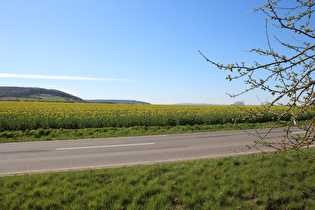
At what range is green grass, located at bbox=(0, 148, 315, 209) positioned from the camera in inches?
167

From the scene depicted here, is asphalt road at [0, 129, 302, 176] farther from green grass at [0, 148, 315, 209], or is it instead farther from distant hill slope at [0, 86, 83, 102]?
distant hill slope at [0, 86, 83, 102]

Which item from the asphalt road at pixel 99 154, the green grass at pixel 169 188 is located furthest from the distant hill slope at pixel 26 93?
the green grass at pixel 169 188

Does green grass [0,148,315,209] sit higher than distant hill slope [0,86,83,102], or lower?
lower

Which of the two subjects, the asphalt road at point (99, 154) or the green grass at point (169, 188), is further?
the asphalt road at point (99, 154)

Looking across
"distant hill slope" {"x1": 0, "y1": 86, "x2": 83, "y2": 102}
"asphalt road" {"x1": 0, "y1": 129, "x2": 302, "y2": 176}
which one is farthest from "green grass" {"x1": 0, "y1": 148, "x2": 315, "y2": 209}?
"distant hill slope" {"x1": 0, "y1": 86, "x2": 83, "y2": 102}

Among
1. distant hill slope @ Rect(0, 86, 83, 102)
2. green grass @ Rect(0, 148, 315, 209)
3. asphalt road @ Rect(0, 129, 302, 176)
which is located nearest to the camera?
green grass @ Rect(0, 148, 315, 209)

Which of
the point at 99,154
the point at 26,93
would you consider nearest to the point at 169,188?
the point at 99,154

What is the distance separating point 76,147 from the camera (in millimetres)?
9867

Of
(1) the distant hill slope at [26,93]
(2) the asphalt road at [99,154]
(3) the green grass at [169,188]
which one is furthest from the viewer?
(1) the distant hill slope at [26,93]

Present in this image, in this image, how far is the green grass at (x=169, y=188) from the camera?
4.23 meters

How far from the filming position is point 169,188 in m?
4.77

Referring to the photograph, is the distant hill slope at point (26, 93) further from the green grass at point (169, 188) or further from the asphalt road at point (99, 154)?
the green grass at point (169, 188)

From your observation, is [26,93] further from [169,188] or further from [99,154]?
[169,188]

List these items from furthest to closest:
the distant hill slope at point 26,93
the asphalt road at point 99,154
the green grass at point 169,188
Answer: the distant hill slope at point 26,93
the asphalt road at point 99,154
the green grass at point 169,188
